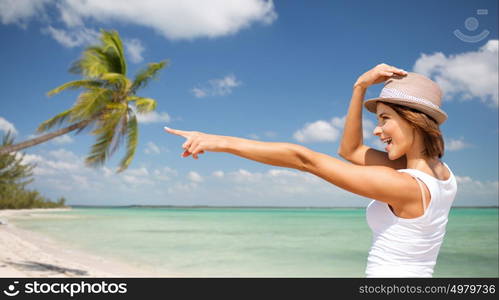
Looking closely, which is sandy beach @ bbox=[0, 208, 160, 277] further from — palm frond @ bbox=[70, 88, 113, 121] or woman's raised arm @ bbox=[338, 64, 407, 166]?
woman's raised arm @ bbox=[338, 64, 407, 166]

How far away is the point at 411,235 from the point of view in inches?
47.8

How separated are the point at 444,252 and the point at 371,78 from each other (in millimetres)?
19249

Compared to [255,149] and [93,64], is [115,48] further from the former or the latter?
[255,149]

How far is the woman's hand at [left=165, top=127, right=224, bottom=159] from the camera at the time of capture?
3.57ft

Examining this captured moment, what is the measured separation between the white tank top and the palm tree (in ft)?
27.9

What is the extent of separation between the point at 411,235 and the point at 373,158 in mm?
368

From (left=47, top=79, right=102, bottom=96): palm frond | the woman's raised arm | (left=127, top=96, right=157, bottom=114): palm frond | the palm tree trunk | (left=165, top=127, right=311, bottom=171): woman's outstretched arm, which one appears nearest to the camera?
(left=165, top=127, right=311, bottom=171): woman's outstretched arm

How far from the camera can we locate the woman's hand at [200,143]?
42.8 inches

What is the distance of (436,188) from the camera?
1183mm

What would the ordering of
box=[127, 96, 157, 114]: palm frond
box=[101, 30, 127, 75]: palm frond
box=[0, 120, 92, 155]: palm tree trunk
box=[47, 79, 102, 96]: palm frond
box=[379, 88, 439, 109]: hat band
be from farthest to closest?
box=[101, 30, 127, 75]: palm frond, box=[127, 96, 157, 114]: palm frond, box=[47, 79, 102, 96]: palm frond, box=[0, 120, 92, 155]: palm tree trunk, box=[379, 88, 439, 109]: hat band

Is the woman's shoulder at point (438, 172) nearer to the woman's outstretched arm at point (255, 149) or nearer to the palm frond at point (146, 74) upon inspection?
the woman's outstretched arm at point (255, 149)

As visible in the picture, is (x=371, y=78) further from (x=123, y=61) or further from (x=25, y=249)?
(x=25, y=249)

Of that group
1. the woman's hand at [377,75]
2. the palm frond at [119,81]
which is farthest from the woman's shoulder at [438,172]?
the palm frond at [119,81]

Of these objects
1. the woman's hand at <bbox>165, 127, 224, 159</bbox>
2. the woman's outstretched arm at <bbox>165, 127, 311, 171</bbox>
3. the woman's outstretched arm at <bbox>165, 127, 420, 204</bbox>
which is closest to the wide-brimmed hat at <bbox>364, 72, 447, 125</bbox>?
the woman's outstretched arm at <bbox>165, 127, 420, 204</bbox>
